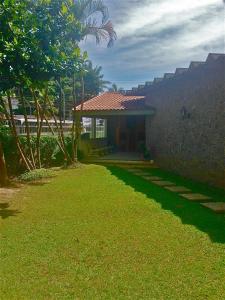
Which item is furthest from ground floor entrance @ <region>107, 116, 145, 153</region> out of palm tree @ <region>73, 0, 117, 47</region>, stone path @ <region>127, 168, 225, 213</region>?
stone path @ <region>127, 168, 225, 213</region>

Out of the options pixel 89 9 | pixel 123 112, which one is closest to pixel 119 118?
pixel 123 112

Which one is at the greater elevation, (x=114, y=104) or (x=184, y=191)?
(x=114, y=104)

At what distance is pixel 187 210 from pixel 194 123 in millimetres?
5522

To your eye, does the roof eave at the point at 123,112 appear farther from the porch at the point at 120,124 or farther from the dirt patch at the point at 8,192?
the dirt patch at the point at 8,192

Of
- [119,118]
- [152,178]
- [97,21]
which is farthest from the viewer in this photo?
[119,118]

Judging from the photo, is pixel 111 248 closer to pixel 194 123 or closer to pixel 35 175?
pixel 35 175

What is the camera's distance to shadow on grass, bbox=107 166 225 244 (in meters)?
6.47

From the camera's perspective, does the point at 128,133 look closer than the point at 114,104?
No

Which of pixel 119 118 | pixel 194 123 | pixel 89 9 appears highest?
pixel 89 9

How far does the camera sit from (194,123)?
12.8 metres

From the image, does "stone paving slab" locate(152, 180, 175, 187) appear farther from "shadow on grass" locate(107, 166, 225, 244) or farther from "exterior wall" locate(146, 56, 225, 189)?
"exterior wall" locate(146, 56, 225, 189)

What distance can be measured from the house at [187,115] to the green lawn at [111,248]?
2467mm

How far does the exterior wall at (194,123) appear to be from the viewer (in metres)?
10.9

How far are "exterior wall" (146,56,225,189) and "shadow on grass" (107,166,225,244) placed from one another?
1.19 m
